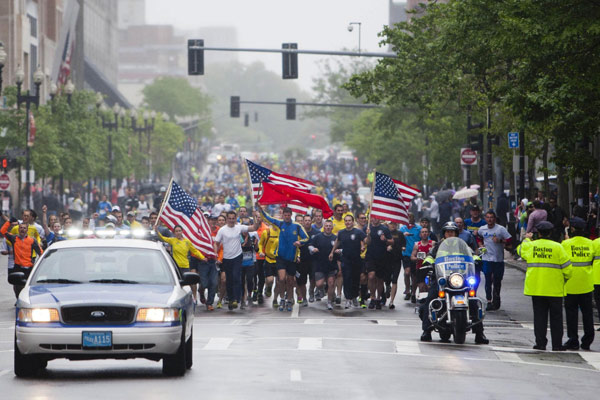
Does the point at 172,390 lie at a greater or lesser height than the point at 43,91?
lesser

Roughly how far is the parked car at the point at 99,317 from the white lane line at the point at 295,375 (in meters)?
1.11

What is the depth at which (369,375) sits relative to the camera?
14.3 metres

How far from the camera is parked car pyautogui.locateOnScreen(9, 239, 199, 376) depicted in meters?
13.4

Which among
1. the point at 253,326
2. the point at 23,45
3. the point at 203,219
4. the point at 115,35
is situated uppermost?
the point at 115,35

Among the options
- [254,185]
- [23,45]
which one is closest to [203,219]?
[254,185]

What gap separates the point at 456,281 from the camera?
18.2 meters

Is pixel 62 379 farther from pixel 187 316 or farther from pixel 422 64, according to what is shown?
pixel 422 64

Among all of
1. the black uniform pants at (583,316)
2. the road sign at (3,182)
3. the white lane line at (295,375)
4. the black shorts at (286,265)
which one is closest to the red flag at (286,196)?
the black shorts at (286,265)

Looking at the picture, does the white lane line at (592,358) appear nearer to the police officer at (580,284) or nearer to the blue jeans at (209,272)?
the police officer at (580,284)

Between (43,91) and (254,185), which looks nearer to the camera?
(254,185)

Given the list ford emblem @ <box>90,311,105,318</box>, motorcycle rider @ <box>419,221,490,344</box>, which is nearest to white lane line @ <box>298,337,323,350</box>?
motorcycle rider @ <box>419,221,490,344</box>

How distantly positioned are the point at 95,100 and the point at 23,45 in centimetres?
1782

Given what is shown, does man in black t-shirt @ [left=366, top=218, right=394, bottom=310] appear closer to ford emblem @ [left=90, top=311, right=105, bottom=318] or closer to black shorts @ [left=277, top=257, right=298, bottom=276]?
black shorts @ [left=277, top=257, right=298, bottom=276]

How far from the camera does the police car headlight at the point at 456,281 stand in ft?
59.8
